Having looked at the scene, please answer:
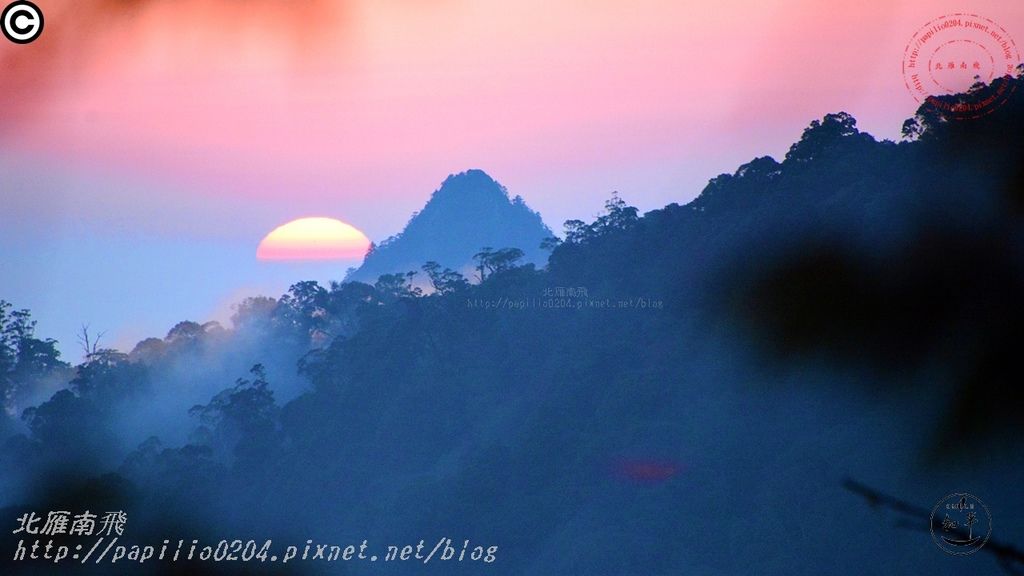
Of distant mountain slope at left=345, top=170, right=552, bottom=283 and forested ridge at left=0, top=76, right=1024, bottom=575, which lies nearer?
forested ridge at left=0, top=76, right=1024, bottom=575

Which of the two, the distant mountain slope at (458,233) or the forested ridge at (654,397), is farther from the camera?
the distant mountain slope at (458,233)

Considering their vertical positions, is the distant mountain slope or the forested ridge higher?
the distant mountain slope

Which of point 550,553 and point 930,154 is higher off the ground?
point 930,154

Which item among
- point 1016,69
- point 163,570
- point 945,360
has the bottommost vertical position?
point 163,570

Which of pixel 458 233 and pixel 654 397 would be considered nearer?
pixel 654 397

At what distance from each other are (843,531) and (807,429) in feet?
29.5

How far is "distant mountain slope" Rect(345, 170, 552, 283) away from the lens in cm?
19088

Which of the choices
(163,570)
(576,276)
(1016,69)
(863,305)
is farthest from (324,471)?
(1016,69)

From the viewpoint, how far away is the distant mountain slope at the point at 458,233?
191 m

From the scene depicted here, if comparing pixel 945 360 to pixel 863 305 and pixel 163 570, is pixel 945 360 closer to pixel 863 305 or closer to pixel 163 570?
pixel 863 305

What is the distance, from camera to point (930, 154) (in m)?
70.2

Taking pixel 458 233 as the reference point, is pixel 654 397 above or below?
below

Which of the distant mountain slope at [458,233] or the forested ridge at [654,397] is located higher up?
the distant mountain slope at [458,233]

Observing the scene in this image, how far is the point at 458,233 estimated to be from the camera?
190875 mm
